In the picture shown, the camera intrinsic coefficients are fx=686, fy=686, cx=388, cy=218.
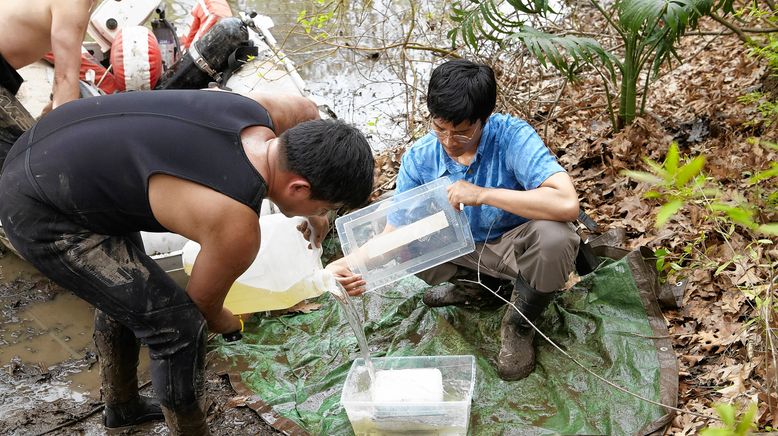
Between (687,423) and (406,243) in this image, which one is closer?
(687,423)

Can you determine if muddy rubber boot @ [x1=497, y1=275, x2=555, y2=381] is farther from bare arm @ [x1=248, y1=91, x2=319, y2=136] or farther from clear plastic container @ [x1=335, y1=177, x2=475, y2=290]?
bare arm @ [x1=248, y1=91, x2=319, y2=136]

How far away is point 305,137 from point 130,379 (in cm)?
156

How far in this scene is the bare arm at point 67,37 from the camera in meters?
4.05

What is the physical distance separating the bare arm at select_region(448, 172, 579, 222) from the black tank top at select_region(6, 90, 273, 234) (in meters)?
1.05

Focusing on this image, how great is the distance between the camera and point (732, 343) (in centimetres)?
304

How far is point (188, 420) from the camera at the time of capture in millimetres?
2861

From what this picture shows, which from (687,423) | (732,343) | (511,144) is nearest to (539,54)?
(511,144)

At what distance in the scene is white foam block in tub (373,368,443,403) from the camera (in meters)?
2.90

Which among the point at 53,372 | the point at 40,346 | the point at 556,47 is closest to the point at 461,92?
the point at 556,47

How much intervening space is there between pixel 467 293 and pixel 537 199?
34.4 inches

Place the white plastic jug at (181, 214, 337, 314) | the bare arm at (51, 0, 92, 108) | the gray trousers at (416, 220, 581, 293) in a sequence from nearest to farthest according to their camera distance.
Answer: the gray trousers at (416, 220, 581, 293)
the white plastic jug at (181, 214, 337, 314)
the bare arm at (51, 0, 92, 108)

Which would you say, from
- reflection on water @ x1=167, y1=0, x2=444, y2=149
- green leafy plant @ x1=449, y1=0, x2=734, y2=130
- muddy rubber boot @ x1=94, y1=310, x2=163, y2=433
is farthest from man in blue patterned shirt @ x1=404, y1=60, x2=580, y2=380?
reflection on water @ x1=167, y1=0, x2=444, y2=149

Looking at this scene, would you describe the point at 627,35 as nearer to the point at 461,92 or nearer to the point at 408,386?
the point at 461,92

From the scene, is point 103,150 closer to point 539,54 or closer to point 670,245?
point 539,54
